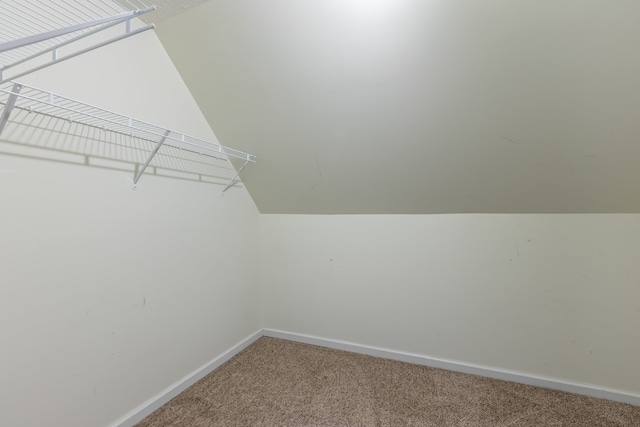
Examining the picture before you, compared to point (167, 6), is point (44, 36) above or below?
below

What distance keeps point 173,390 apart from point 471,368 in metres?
1.89

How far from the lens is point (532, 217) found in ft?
5.91

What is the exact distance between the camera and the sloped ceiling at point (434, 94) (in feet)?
3.79

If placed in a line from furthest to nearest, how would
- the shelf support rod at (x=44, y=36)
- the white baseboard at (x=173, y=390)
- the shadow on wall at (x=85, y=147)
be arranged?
the white baseboard at (x=173, y=390) < the shadow on wall at (x=85, y=147) < the shelf support rod at (x=44, y=36)

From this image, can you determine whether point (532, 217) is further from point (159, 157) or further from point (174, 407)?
point (174, 407)

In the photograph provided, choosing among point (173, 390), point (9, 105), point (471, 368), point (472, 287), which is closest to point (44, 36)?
point (9, 105)

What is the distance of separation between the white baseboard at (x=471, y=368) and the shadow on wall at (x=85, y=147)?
153cm

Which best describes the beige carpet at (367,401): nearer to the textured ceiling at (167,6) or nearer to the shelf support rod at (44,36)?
the shelf support rod at (44,36)

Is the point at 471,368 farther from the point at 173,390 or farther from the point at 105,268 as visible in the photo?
the point at 105,268

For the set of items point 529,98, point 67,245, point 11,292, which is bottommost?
point 11,292

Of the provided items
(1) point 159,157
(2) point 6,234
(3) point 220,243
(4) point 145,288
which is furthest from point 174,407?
(1) point 159,157

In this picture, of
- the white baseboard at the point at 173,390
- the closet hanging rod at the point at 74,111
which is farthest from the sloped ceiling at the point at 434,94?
the white baseboard at the point at 173,390

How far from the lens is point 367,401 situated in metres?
1.71

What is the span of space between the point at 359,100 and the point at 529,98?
0.77 m
